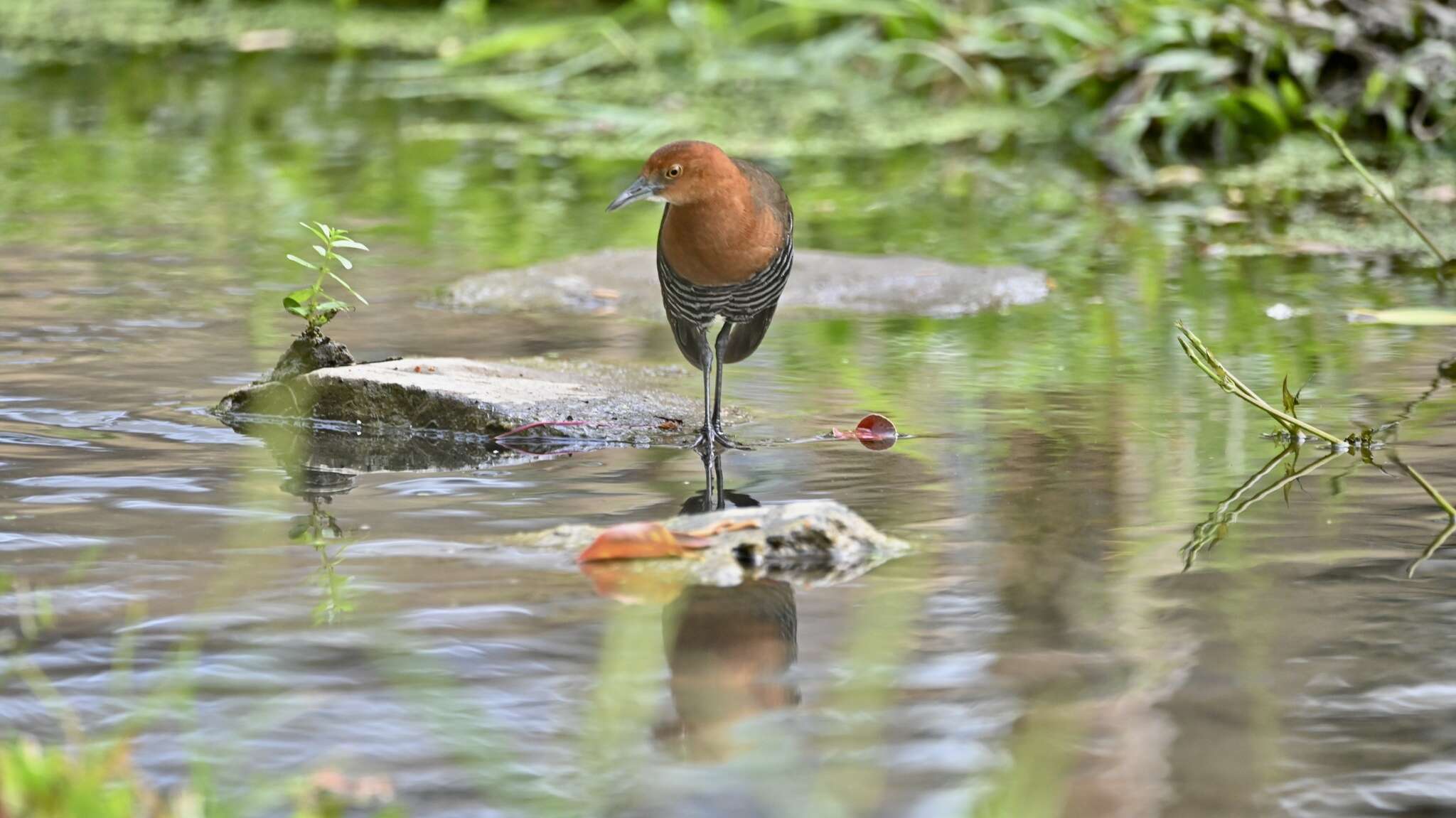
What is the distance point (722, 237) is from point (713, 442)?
1.34ft

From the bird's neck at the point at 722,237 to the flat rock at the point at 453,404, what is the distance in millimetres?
268

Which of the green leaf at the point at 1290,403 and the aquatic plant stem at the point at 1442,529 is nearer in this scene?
the aquatic plant stem at the point at 1442,529

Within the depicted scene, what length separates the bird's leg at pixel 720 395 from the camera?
359cm

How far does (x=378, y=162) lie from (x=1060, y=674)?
4961mm

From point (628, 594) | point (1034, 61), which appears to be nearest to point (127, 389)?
point (628, 594)

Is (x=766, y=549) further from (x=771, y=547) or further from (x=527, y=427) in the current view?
(x=527, y=427)

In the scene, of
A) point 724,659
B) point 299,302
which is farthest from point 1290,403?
point 299,302

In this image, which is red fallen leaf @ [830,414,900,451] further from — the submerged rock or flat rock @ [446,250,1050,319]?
flat rock @ [446,250,1050,319]

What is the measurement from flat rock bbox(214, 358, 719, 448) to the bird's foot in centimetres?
6

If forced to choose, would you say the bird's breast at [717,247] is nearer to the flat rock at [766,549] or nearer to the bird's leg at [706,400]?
the bird's leg at [706,400]

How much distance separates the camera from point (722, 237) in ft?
12.3

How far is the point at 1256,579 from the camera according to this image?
2721mm

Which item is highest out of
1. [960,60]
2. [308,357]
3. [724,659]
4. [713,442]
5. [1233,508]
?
[960,60]

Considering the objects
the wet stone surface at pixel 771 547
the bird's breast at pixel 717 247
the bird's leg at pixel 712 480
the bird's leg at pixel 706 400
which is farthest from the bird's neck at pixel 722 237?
the wet stone surface at pixel 771 547
